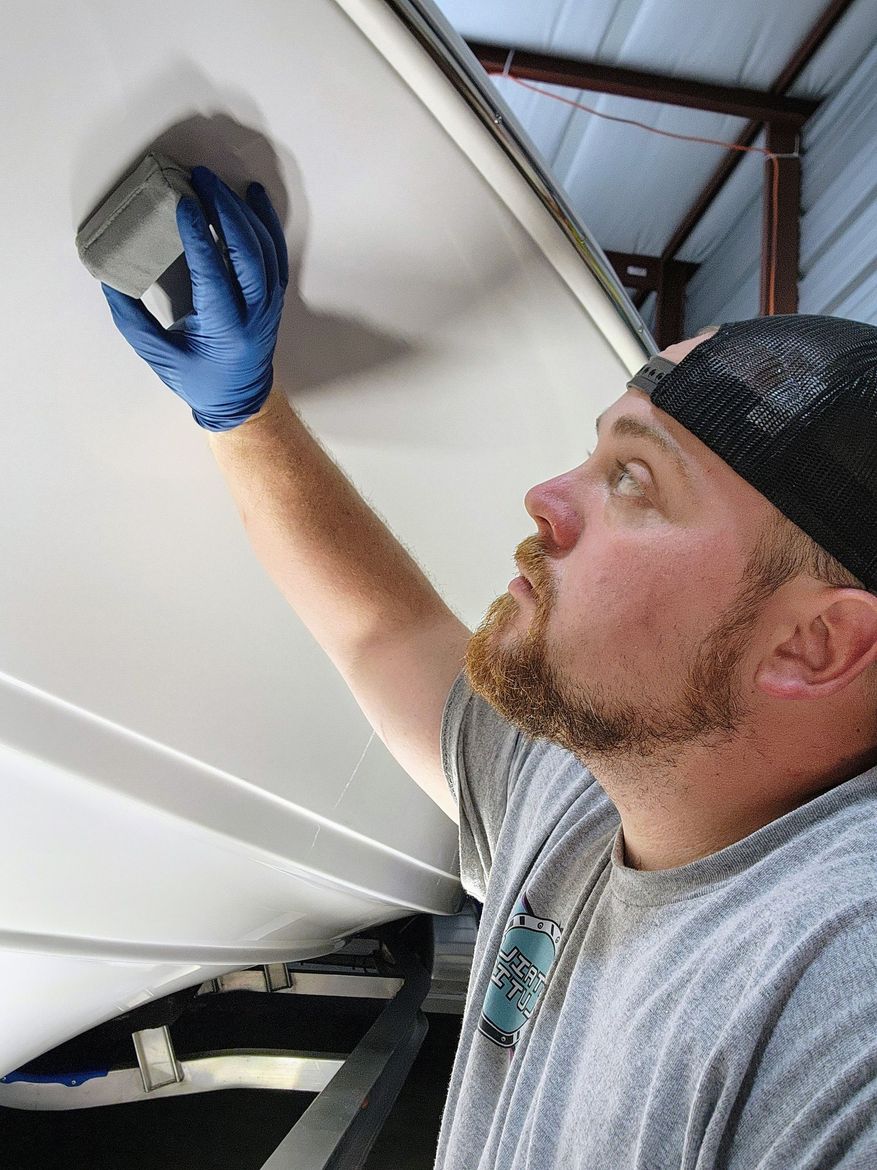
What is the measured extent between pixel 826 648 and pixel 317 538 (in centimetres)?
53

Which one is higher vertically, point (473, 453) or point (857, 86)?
point (857, 86)

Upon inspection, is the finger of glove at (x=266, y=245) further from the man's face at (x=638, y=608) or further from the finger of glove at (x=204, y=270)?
the man's face at (x=638, y=608)

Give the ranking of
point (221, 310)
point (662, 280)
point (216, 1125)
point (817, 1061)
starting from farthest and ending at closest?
point (662, 280) < point (216, 1125) < point (221, 310) < point (817, 1061)

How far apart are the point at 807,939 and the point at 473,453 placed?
2.24 feet

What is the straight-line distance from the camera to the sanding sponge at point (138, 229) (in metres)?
0.71

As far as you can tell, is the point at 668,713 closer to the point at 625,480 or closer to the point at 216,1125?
the point at 625,480

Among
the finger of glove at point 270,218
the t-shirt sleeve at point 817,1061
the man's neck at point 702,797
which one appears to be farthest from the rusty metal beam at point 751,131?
the t-shirt sleeve at point 817,1061

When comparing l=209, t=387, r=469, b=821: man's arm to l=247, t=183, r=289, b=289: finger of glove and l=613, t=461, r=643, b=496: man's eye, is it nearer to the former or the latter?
l=247, t=183, r=289, b=289: finger of glove

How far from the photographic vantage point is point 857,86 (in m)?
3.21

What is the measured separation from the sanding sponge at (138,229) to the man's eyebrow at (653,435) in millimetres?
415

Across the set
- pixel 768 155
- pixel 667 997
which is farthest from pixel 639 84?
pixel 667 997

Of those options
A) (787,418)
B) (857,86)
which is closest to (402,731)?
(787,418)

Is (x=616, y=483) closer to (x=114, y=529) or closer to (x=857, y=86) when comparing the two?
(x=114, y=529)

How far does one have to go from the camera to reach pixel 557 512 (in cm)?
87
